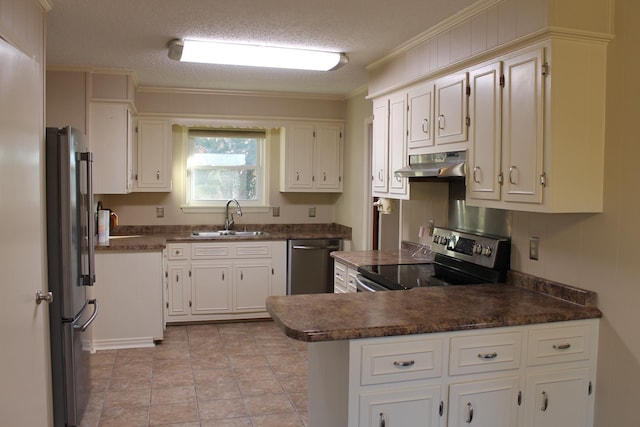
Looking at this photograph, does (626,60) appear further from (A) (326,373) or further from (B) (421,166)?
(A) (326,373)

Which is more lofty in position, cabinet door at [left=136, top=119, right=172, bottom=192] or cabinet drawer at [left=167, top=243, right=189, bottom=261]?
cabinet door at [left=136, top=119, right=172, bottom=192]

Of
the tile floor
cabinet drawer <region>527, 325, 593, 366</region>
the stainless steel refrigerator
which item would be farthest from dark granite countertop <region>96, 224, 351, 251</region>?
cabinet drawer <region>527, 325, 593, 366</region>

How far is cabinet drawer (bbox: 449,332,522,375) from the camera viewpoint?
230cm

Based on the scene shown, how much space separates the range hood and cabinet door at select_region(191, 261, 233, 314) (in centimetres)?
243

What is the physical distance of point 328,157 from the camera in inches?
235

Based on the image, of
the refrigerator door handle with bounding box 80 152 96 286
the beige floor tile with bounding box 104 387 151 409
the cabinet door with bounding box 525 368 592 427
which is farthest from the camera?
the beige floor tile with bounding box 104 387 151 409

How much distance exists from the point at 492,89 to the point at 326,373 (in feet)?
5.23

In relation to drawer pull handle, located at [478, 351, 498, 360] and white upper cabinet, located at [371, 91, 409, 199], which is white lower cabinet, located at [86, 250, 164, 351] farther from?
drawer pull handle, located at [478, 351, 498, 360]

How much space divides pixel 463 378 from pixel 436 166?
133 cm

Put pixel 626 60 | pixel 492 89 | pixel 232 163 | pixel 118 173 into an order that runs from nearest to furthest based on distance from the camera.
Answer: pixel 626 60
pixel 492 89
pixel 118 173
pixel 232 163

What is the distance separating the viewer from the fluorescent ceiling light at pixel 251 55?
374 centimetres

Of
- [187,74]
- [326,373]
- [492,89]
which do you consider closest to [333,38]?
[492,89]

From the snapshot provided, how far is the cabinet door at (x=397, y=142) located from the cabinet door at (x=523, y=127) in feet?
3.61

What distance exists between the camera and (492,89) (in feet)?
9.04
